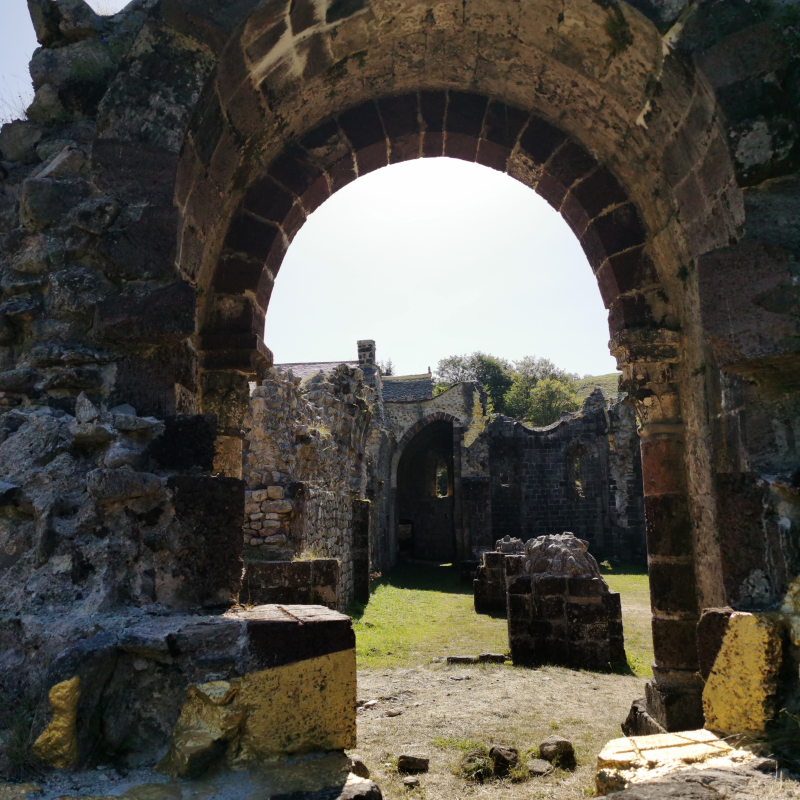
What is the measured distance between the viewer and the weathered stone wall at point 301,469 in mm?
7734

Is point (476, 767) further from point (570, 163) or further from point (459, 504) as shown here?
point (459, 504)

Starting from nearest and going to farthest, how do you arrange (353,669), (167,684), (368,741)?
(167,684)
(353,669)
(368,741)

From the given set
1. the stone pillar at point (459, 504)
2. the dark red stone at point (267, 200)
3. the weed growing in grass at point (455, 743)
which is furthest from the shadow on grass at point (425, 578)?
the dark red stone at point (267, 200)

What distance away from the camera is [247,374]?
436 centimetres

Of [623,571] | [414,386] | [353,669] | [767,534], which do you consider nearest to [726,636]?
[767,534]

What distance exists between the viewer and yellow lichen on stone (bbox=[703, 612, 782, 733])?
7.79 ft

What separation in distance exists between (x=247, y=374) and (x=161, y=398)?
1632mm

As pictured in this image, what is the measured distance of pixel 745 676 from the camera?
2.41m

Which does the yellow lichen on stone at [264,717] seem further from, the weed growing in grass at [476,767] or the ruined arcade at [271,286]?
the weed growing in grass at [476,767]

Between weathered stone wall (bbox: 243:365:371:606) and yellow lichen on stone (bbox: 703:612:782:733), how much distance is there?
555 centimetres

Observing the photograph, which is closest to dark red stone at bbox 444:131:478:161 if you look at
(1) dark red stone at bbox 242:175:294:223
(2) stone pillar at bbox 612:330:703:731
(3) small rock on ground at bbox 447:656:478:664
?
(1) dark red stone at bbox 242:175:294:223

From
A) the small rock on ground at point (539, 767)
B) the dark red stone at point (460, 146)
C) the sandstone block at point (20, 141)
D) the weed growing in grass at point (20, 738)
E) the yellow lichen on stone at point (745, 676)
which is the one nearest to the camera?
the weed growing in grass at point (20, 738)

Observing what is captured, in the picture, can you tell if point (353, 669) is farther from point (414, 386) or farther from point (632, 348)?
point (414, 386)

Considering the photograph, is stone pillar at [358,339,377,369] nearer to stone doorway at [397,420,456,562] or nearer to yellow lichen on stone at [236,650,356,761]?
stone doorway at [397,420,456,562]
